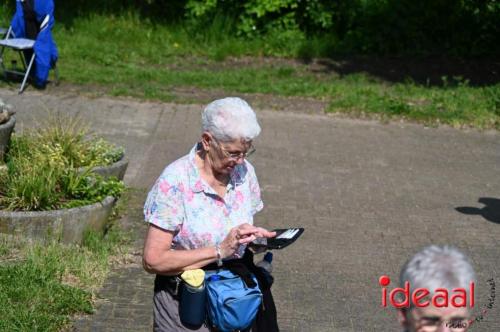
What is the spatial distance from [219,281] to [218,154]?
58 cm

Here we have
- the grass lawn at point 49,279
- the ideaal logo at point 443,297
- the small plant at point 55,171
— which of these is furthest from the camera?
the small plant at point 55,171

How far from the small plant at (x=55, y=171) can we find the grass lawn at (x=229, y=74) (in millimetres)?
3892

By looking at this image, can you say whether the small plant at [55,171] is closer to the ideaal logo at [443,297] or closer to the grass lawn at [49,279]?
the grass lawn at [49,279]

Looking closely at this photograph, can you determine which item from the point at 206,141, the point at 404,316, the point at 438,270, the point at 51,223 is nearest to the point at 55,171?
the point at 51,223

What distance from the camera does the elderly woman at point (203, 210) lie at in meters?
4.16

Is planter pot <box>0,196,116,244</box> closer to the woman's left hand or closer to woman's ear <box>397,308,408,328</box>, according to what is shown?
the woman's left hand

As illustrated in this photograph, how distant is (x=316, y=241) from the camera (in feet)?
25.3

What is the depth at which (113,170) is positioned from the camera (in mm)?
7922

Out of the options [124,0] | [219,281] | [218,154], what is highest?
[218,154]

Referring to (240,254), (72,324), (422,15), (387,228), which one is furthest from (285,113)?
(240,254)

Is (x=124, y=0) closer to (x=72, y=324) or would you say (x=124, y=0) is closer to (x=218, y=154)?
(x=72, y=324)

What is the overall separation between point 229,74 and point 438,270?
1033cm

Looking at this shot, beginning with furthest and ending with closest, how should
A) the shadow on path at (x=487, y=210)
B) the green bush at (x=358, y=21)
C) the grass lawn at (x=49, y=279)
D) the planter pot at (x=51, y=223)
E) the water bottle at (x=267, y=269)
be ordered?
1. the green bush at (x=358, y=21)
2. the shadow on path at (x=487, y=210)
3. the planter pot at (x=51, y=223)
4. the grass lawn at (x=49, y=279)
5. the water bottle at (x=267, y=269)

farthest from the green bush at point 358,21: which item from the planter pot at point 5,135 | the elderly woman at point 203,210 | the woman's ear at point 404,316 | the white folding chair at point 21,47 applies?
the woman's ear at point 404,316
